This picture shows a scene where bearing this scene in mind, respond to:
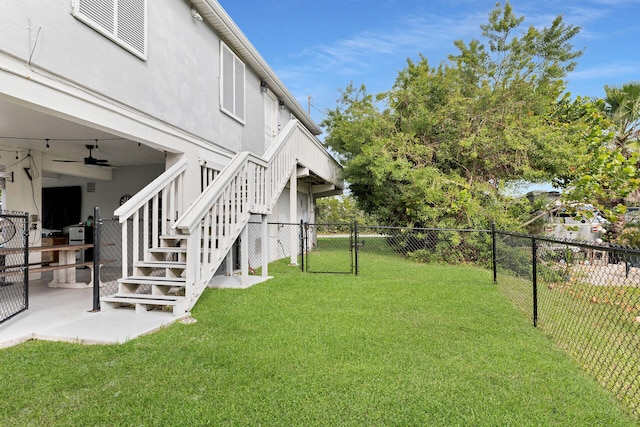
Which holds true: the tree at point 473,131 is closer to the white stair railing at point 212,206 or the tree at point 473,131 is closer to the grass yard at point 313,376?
the white stair railing at point 212,206

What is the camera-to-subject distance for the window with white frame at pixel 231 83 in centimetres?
667

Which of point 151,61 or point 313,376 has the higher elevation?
point 151,61

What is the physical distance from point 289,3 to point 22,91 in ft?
33.7

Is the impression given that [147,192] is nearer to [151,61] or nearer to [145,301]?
[145,301]

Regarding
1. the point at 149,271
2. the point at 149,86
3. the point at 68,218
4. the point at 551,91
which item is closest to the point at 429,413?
the point at 149,271

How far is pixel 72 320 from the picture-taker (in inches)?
151

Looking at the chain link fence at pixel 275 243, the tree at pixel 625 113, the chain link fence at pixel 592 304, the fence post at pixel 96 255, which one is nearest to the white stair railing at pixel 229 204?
the fence post at pixel 96 255

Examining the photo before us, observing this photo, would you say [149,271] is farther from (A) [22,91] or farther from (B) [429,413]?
(B) [429,413]

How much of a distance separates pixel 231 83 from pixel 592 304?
22.3 feet

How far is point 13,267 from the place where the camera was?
3.81m

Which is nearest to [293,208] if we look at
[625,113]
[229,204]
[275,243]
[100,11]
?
[275,243]

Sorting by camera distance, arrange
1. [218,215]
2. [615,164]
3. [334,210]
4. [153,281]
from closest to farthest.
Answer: [153,281] < [218,215] < [615,164] < [334,210]

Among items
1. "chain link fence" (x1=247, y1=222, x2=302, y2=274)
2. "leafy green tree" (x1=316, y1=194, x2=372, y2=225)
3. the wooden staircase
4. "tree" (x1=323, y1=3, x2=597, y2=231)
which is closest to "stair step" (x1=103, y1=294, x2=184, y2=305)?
the wooden staircase

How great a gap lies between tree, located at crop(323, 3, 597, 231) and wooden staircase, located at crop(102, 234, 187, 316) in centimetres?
670
